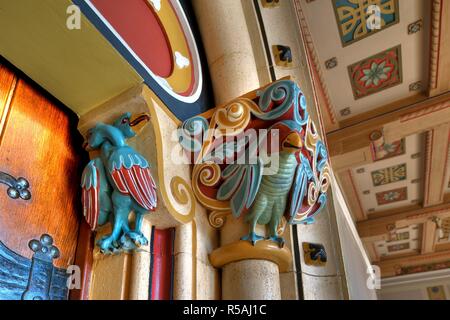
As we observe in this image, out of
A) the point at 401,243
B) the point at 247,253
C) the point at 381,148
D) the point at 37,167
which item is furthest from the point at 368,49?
the point at 401,243

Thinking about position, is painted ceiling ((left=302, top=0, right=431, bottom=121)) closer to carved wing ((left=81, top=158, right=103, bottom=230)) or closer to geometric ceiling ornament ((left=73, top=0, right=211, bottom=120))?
geometric ceiling ornament ((left=73, top=0, right=211, bottom=120))

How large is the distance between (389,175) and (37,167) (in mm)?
5004

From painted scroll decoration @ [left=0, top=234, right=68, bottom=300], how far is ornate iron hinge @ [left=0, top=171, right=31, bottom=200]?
0.10 m

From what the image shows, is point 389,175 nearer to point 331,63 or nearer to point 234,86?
point 331,63

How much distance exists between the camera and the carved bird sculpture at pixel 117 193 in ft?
2.96

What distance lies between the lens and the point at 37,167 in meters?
0.90

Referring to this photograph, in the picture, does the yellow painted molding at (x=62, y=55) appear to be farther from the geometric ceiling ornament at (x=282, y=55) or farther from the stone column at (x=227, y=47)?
the geometric ceiling ornament at (x=282, y=55)

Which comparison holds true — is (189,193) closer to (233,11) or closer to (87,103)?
(87,103)

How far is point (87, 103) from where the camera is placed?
1.02 metres

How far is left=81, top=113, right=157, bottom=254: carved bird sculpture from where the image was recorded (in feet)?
2.96

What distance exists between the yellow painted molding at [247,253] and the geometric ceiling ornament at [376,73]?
270cm

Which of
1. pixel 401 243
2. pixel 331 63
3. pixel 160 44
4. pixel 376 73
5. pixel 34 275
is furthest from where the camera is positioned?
pixel 401 243

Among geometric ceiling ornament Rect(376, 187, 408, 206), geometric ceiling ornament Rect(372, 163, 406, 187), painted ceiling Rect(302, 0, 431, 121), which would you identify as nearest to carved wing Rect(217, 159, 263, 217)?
painted ceiling Rect(302, 0, 431, 121)
